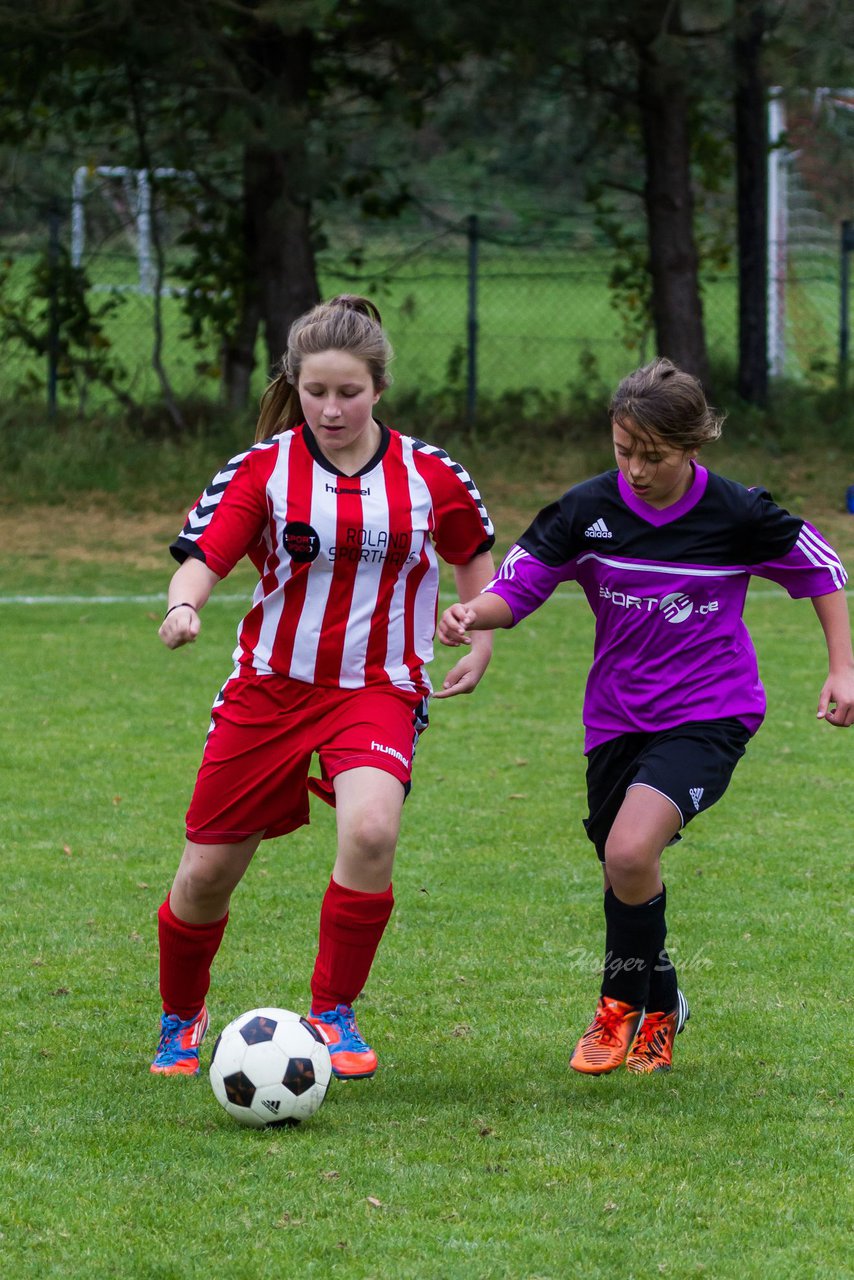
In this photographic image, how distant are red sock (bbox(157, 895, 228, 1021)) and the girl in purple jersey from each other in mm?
852

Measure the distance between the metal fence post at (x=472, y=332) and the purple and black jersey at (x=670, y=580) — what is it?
11.9 meters

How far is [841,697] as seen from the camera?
384 centimetres

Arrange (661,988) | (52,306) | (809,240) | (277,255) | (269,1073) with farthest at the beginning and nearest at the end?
(809,240) < (52,306) < (277,255) < (661,988) < (269,1073)

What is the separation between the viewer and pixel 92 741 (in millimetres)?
7254

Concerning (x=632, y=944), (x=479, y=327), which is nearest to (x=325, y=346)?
(x=632, y=944)

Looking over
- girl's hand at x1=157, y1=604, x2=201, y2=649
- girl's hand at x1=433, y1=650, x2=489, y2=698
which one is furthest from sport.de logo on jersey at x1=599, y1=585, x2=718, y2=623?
girl's hand at x1=157, y1=604, x2=201, y2=649

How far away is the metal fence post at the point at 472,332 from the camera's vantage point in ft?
51.9

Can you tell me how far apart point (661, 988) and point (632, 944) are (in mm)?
164

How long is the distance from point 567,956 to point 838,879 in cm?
114

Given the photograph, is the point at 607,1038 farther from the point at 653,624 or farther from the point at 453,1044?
the point at 653,624

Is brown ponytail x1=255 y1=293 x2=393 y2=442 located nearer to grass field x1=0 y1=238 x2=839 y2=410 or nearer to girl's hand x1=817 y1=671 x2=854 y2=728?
girl's hand x1=817 y1=671 x2=854 y2=728

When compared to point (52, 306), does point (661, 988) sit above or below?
below

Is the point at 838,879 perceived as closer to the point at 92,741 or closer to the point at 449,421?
the point at 92,741

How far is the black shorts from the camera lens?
369 centimetres
